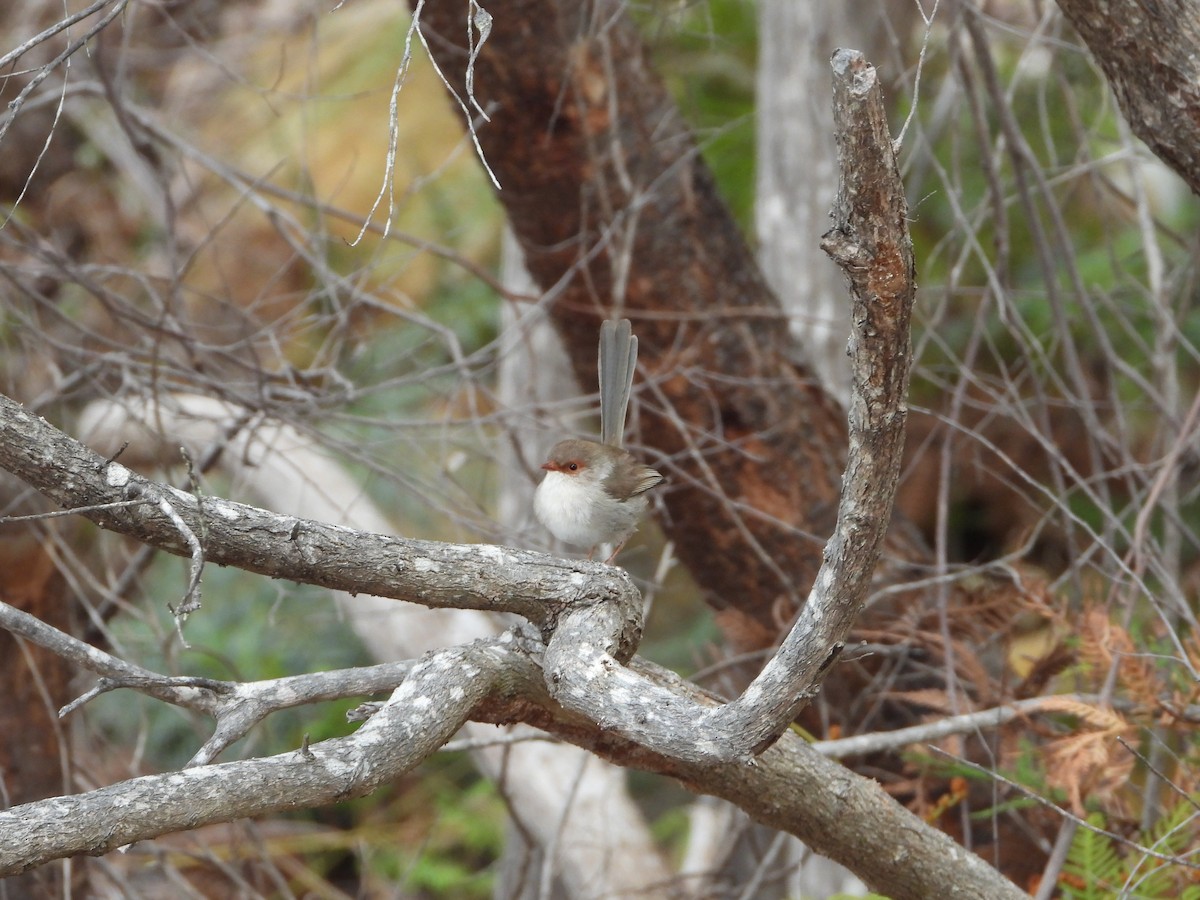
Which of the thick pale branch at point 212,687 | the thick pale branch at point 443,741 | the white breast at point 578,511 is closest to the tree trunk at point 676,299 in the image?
the white breast at point 578,511

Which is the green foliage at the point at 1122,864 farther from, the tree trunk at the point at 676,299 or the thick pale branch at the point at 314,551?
the thick pale branch at the point at 314,551

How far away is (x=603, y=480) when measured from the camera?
12.2ft

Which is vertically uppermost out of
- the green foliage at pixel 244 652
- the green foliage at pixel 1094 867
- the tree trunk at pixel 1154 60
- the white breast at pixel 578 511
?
the tree trunk at pixel 1154 60

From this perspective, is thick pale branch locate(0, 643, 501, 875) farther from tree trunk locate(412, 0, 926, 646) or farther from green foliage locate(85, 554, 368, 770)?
green foliage locate(85, 554, 368, 770)

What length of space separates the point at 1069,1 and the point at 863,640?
93.1 inches

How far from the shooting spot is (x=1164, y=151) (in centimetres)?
239

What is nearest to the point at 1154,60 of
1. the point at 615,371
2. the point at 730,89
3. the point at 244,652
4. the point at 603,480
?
the point at 615,371

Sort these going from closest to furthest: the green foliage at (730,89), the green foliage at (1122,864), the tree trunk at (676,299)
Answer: the green foliage at (1122,864) → the tree trunk at (676,299) → the green foliage at (730,89)

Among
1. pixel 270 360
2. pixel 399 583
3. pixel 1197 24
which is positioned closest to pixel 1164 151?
pixel 1197 24

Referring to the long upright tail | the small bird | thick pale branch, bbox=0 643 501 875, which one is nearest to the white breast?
the small bird

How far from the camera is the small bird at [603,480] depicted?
3.62 metres

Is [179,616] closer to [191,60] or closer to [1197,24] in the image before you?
[1197,24]

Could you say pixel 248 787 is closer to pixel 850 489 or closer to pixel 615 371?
pixel 850 489

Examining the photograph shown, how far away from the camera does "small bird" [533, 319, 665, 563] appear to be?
362cm
